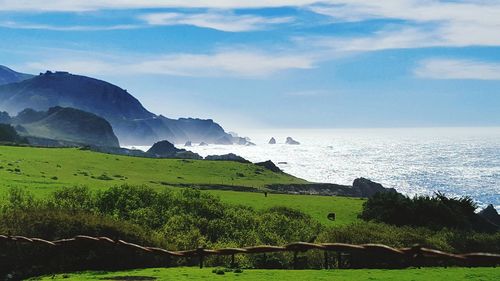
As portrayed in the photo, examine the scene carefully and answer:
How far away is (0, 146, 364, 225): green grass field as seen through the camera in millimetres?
73875

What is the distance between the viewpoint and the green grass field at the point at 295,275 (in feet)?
98.5

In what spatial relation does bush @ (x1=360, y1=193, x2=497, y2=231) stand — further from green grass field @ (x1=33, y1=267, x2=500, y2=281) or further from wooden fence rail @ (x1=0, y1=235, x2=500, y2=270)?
wooden fence rail @ (x1=0, y1=235, x2=500, y2=270)

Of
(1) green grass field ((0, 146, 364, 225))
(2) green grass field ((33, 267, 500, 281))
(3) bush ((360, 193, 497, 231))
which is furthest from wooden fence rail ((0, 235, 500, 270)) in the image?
(3) bush ((360, 193, 497, 231))

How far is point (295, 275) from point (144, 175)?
88.2 m

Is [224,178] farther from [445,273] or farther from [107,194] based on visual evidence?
[445,273]

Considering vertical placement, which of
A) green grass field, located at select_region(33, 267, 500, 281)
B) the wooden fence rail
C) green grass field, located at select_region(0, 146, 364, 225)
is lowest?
green grass field, located at select_region(33, 267, 500, 281)

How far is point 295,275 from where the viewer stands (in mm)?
30234

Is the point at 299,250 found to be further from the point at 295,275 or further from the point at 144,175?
the point at 144,175

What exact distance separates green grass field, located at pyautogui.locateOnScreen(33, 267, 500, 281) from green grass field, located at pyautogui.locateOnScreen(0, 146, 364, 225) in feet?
101

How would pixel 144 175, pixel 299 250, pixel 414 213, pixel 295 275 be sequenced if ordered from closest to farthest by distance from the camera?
pixel 299 250
pixel 295 275
pixel 414 213
pixel 144 175

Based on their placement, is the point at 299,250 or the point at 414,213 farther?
the point at 414,213

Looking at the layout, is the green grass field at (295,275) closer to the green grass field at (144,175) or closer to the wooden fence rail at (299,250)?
the wooden fence rail at (299,250)

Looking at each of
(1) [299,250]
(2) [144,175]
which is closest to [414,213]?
(2) [144,175]

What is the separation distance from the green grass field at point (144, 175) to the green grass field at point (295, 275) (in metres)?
30.7
